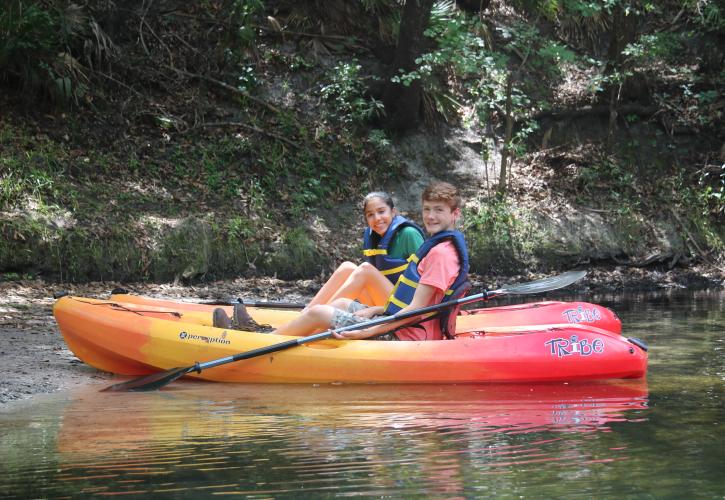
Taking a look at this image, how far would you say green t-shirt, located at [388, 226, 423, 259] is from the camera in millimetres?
6984

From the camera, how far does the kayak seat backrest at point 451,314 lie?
6035 millimetres

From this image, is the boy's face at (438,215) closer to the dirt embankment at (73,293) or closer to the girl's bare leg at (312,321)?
the girl's bare leg at (312,321)

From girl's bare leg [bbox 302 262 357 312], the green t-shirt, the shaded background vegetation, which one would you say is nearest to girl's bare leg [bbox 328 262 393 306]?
girl's bare leg [bbox 302 262 357 312]

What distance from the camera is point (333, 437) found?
4.58 meters

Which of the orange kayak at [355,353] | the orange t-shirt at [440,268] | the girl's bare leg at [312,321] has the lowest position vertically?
the orange kayak at [355,353]

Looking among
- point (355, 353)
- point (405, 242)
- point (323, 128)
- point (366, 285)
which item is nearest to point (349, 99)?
point (323, 128)

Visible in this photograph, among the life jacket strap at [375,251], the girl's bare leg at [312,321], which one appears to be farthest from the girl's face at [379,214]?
the girl's bare leg at [312,321]

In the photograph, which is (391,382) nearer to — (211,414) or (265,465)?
(211,414)

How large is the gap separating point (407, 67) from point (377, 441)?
9072 millimetres

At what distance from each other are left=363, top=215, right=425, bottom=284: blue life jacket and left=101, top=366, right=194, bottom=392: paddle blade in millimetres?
1776

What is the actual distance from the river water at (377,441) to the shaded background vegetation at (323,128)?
487 centimetres

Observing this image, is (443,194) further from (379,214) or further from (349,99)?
(349,99)

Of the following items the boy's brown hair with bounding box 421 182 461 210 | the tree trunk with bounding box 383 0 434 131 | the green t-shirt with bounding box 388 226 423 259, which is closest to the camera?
the boy's brown hair with bounding box 421 182 461 210

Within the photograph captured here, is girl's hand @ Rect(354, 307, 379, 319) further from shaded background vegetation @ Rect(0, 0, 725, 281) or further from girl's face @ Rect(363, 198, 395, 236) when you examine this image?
shaded background vegetation @ Rect(0, 0, 725, 281)
